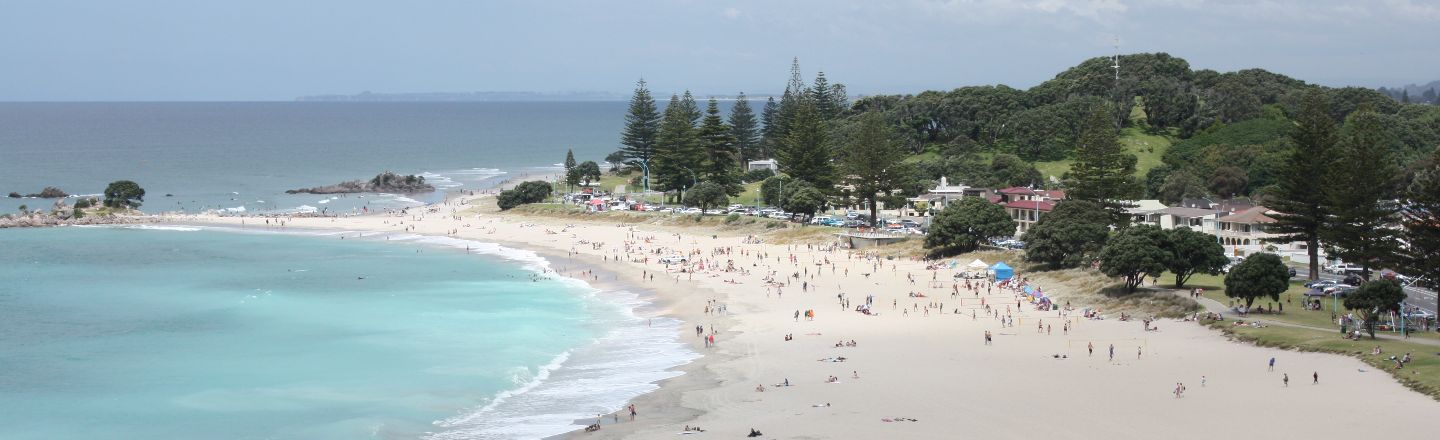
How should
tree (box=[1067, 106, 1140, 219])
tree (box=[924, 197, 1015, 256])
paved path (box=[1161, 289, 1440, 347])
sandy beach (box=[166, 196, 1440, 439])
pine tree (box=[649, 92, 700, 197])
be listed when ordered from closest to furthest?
sandy beach (box=[166, 196, 1440, 439])
paved path (box=[1161, 289, 1440, 347])
tree (box=[924, 197, 1015, 256])
tree (box=[1067, 106, 1140, 219])
pine tree (box=[649, 92, 700, 197])

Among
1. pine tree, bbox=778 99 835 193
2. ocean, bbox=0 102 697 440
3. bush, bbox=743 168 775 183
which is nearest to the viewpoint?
ocean, bbox=0 102 697 440

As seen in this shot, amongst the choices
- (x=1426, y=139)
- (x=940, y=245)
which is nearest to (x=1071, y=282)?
(x=940, y=245)

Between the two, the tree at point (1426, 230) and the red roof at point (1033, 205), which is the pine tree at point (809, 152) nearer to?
the red roof at point (1033, 205)

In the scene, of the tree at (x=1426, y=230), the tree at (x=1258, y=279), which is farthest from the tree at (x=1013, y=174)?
the tree at (x=1426, y=230)

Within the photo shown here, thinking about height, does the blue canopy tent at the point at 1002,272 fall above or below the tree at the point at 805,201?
below

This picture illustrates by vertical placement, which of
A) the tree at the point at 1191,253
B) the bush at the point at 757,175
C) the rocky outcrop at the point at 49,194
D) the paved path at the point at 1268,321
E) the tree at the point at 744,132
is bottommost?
the paved path at the point at 1268,321

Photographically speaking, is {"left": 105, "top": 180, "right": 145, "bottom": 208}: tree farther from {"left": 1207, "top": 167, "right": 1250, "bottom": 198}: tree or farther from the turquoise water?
{"left": 1207, "top": 167, "right": 1250, "bottom": 198}: tree

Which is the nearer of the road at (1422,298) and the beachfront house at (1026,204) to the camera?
the road at (1422,298)

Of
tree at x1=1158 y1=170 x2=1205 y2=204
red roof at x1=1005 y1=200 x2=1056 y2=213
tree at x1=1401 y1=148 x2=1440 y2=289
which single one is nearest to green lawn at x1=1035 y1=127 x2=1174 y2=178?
tree at x1=1158 y1=170 x2=1205 y2=204
